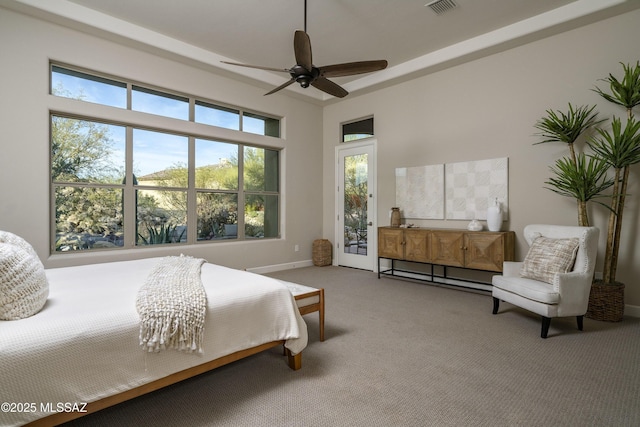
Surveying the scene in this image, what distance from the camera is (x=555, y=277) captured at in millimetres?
2771

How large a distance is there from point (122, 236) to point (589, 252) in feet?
17.2

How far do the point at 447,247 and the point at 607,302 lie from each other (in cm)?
167

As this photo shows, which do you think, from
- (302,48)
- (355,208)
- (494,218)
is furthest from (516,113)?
(302,48)

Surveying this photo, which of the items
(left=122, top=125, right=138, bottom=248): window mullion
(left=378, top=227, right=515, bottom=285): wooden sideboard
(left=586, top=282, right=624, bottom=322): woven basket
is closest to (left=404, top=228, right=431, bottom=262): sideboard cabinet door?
(left=378, top=227, right=515, bottom=285): wooden sideboard

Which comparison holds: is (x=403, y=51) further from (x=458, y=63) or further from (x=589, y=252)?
(x=589, y=252)

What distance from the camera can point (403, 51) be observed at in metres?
4.63

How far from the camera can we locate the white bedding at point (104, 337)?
1.28 meters

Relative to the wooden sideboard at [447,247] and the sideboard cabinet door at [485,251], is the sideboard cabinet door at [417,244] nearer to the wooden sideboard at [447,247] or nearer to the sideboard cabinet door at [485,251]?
the wooden sideboard at [447,247]

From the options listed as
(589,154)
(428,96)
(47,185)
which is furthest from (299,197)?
(589,154)

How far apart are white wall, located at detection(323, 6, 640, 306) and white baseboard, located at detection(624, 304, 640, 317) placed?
0.17ft

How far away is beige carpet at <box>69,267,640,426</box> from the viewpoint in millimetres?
1701

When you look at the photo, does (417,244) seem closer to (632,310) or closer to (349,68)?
(632,310)

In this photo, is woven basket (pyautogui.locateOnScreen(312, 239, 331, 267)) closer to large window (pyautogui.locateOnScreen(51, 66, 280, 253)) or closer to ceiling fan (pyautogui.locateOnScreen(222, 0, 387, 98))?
large window (pyautogui.locateOnScreen(51, 66, 280, 253))

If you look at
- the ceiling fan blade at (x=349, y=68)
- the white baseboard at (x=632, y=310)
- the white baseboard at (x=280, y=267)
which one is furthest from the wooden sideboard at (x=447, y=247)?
the ceiling fan blade at (x=349, y=68)
